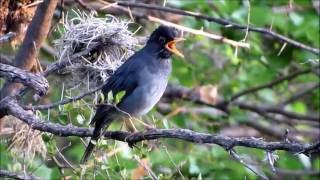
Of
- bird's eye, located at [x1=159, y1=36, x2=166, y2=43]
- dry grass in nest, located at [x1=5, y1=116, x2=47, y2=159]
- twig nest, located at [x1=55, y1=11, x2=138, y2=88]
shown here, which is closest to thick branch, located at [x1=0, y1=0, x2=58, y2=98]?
twig nest, located at [x1=55, y1=11, x2=138, y2=88]

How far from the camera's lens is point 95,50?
4.40 meters

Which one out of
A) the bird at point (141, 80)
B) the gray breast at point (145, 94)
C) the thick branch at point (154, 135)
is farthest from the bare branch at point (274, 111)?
the thick branch at point (154, 135)

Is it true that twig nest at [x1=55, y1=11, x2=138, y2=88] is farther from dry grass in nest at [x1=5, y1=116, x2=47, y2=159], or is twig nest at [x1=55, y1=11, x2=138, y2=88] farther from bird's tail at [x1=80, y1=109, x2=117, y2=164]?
dry grass in nest at [x1=5, y1=116, x2=47, y2=159]

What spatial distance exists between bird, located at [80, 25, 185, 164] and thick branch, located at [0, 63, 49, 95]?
576 millimetres

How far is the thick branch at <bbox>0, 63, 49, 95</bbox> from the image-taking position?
3.53m

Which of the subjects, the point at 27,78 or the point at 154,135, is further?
the point at 27,78

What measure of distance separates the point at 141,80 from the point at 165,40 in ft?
0.88

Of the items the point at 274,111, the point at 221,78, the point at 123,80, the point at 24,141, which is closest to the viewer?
the point at 123,80

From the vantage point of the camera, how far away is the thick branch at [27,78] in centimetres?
353

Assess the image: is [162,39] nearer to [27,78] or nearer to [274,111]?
[27,78]

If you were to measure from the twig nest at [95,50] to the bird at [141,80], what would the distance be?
0.24ft

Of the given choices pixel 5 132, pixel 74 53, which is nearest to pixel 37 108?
pixel 74 53

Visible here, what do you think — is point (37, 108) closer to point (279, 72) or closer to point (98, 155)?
point (98, 155)

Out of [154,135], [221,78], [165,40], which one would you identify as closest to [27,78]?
[154,135]
